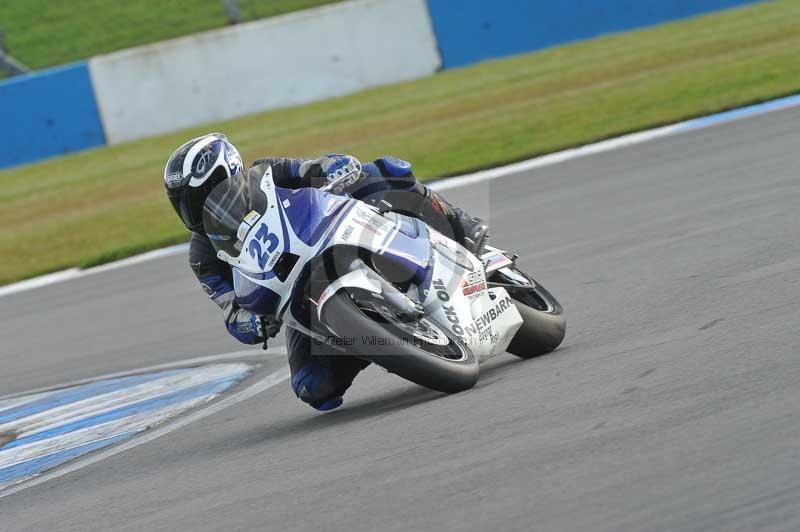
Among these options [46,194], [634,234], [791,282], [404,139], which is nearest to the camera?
[791,282]

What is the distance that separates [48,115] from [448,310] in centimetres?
1794

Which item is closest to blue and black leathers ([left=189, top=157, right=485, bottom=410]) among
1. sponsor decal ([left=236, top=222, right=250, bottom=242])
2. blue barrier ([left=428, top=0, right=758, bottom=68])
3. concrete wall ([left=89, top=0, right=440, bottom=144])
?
sponsor decal ([left=236, top=222, right=250, bottom=242])

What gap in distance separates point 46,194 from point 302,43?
551 cm

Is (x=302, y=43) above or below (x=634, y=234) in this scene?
below

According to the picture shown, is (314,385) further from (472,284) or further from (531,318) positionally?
(531,318)

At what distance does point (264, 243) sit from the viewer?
5441 mm

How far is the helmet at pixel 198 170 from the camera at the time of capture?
5539mm

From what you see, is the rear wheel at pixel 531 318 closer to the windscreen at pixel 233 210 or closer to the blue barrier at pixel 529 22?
the windscreen at pixel 233 210

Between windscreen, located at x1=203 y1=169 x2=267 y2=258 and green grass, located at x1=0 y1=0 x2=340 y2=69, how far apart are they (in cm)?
1805

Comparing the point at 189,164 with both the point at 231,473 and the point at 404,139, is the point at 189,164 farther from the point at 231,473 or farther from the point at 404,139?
the point at 404,139

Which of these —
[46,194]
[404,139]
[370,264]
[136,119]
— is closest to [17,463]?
[370,264]

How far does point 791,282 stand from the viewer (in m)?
6.21

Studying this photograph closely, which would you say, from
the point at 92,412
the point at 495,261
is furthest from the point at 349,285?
the point at 92,412

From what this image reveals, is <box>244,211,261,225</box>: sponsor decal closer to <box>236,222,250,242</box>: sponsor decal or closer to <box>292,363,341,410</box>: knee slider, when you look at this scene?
<box>236,222,250,242</box>: sponsor decal
